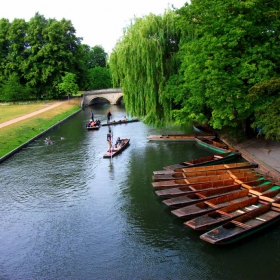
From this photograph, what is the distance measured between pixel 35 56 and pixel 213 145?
46.9 metres

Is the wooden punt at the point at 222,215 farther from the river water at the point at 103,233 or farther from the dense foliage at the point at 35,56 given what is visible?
the dense foliage at the point at 35,56

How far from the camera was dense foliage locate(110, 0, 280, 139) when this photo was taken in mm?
21297

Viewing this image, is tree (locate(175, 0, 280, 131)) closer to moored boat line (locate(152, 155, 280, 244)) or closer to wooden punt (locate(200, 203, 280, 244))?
moored boat line (locate(152, 155, 280, 244))

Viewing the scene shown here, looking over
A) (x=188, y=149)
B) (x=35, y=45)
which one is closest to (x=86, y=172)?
(x=188, y=149)

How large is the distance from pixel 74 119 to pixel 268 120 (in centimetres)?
3839

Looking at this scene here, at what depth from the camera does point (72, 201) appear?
1730cm

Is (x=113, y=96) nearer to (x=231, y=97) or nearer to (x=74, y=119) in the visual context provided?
(x=74, y=119)

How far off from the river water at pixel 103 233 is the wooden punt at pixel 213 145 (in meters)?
3.15

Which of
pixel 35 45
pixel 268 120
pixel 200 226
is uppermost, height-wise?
pixel 35 45

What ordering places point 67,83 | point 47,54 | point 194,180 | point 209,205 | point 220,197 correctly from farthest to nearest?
point 47,54 → point 67,83 → point 194,180 → point 220,197 → point 209,205

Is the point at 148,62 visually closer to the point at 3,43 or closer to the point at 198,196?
the point at 198,196

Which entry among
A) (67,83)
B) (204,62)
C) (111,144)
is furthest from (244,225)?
(67,83)

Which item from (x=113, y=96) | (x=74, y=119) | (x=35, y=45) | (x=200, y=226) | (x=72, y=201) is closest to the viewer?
(x=200, y=226)

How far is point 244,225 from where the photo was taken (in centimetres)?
1259
